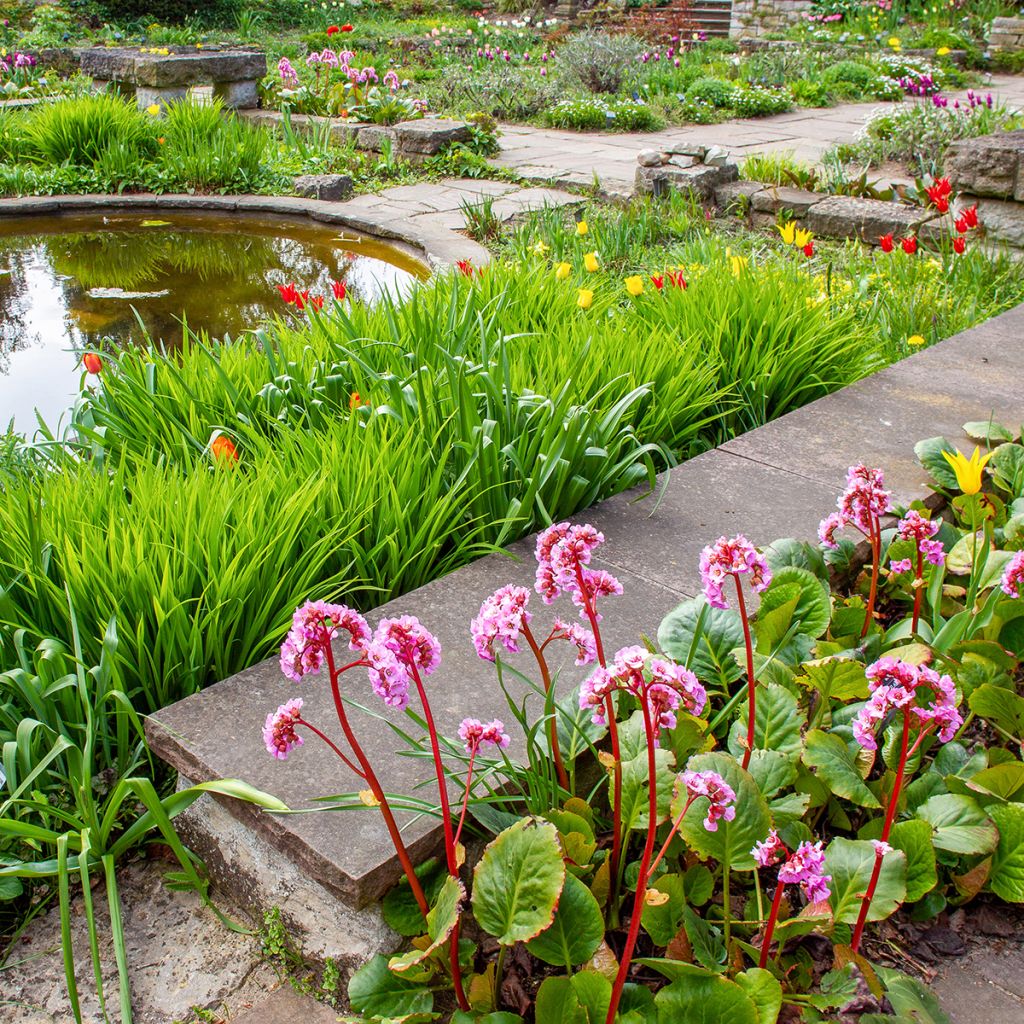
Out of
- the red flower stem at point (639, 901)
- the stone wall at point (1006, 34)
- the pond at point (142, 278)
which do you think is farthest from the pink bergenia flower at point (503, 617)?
the stone wall at point (1006, 34)

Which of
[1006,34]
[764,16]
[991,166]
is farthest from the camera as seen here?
[764,16]

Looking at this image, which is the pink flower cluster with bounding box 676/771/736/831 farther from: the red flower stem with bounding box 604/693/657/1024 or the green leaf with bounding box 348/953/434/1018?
the green leaf with bounding box 348/953/434/1018

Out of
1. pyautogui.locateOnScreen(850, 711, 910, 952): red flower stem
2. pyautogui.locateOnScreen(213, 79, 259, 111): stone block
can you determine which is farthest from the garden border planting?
pyautogui.locateOnScreen(213, 79, 259, 111): stone block

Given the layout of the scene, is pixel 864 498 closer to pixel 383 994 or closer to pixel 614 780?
pixel 614 780

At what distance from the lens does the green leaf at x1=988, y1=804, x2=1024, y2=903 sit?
1.42 m

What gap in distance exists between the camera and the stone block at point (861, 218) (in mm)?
5238

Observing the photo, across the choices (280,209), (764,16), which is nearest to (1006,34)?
(764,16)

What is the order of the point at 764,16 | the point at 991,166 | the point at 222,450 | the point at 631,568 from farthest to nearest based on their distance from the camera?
the point at 764,16
the point at 991,166
the point at 222,450
the point at 631,568

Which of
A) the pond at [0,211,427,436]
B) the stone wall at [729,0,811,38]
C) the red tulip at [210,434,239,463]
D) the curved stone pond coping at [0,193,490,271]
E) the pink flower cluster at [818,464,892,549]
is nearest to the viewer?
the pink flower cluster at [818,464,892,549]

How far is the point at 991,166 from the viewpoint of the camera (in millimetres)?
4633

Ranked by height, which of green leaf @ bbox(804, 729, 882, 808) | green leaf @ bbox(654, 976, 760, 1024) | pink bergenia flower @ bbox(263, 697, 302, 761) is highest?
pink bergenia flower @ bbox(263, 697, 302, 761)

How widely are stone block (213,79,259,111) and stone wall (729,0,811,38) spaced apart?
10219 millimetres

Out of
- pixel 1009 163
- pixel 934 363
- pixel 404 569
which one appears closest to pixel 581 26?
pixel 1009 163

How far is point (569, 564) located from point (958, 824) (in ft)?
2.25
